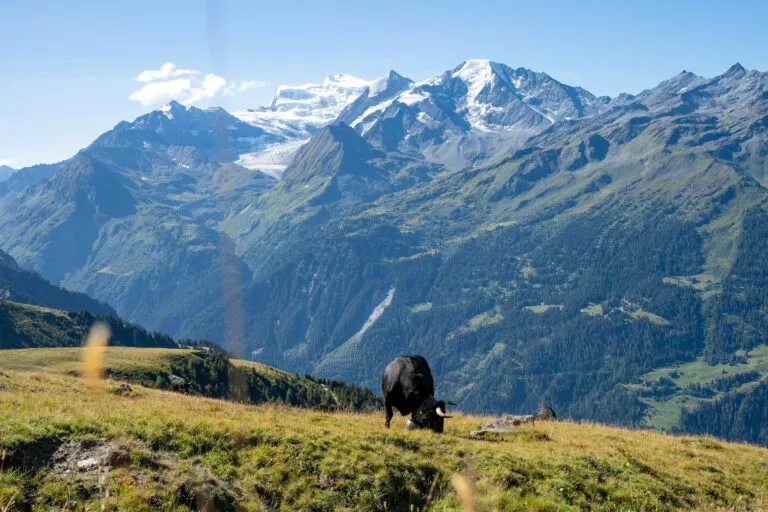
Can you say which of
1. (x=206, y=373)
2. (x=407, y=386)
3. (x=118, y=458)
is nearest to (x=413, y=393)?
(x=407, y=386)

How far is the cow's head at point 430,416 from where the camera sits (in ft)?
88.3

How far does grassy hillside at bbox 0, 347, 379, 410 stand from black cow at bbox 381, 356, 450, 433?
7195cm

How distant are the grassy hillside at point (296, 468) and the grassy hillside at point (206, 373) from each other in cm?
7792

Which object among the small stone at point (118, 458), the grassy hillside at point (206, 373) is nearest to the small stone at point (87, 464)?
the small stone at point (118, 458)

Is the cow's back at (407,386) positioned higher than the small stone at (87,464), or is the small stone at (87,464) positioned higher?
the cow's back at (407,386)

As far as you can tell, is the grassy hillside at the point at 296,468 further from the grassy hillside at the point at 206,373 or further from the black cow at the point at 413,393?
the grassy hillside at the point at 206,373

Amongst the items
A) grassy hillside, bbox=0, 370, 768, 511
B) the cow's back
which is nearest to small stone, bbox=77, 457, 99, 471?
grassy hillside, bbox=0, 370, 768, 511

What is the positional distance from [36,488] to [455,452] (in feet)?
44.3

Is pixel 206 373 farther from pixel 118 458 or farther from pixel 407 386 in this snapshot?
pixel 118 458

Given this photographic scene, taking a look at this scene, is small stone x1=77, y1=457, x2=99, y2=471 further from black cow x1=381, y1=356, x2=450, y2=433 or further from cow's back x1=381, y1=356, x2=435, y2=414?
cow's back x1=381, y1=356, x2=435, y2=414

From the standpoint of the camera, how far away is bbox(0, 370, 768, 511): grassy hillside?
15.8m

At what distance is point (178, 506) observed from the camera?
15.6 m

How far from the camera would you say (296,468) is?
61.6ft

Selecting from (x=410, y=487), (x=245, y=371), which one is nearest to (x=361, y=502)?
(x=410, y=487)
